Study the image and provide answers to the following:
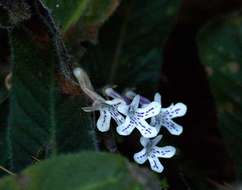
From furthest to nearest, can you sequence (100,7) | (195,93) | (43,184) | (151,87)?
(195,93) → (151,87) → (100,7) → (43,184)

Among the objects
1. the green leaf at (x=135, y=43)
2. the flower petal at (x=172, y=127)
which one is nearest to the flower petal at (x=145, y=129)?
the flower petal at (x=172, y=127)

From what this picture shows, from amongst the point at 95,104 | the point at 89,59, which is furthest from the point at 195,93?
the point at 95,104

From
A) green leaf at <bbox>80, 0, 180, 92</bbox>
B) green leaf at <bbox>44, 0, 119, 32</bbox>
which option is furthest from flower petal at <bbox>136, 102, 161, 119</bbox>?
green leaf at <bbox>80, 0, 180, 92</bbox>

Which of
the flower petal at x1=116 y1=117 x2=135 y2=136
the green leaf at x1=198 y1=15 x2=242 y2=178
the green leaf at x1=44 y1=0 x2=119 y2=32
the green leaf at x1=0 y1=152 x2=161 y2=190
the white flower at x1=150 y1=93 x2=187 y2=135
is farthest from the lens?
the green leaf at x1=198 y1=15 x2=242 y2=178

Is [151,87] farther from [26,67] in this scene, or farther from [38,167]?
[38,167]

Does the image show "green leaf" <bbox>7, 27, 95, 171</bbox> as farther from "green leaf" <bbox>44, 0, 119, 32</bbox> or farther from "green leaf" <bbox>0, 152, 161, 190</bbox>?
"green leaf" <bbox>0, 152, 161, 190</bbox>

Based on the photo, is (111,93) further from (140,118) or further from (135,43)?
(135,43)
